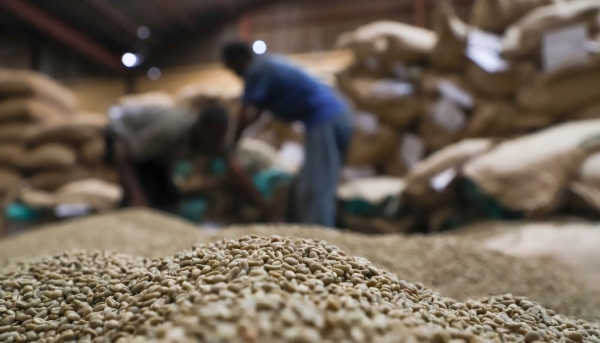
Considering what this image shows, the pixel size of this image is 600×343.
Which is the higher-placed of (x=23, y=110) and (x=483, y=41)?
(x=483, y=41)

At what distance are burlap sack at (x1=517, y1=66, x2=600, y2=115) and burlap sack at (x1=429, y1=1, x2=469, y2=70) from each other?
0.41 m

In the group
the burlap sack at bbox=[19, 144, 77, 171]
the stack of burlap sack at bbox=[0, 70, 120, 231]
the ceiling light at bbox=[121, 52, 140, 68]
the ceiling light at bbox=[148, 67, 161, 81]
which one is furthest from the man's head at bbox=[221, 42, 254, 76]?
the ceiling light at bbox=[148, 67, 161, 81]

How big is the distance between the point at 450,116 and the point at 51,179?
2.83m

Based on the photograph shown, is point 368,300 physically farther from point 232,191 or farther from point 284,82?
point 232,191

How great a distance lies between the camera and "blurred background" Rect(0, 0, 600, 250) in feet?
5.94

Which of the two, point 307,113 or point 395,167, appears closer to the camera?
point 307,113

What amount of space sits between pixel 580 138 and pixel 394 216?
823mm

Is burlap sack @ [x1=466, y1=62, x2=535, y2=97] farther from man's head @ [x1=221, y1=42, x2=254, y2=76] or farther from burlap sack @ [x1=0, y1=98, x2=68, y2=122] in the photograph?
burlap sack @ [x1=0, y1=98, x2=68, y2=122]

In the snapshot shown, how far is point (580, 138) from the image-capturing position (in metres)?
1.64

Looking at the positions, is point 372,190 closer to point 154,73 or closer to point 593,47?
point 593,47

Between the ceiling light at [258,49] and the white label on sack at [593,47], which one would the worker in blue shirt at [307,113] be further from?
the white label on sack at [593,47]

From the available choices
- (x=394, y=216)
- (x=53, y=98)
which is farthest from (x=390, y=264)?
(x=53, y=98)

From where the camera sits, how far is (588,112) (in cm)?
207

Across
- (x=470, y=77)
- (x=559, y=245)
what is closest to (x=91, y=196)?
(x=470, y=77)
